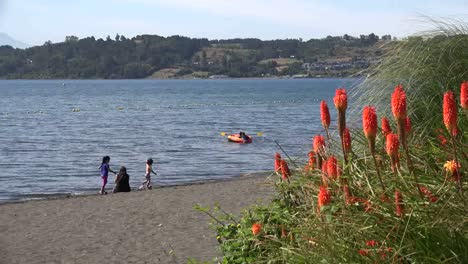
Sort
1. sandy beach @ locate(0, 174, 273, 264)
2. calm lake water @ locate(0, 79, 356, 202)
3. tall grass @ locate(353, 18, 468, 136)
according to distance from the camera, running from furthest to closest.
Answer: calm lake water @ locate(0, 79, 356, 202) → sandy beach @ locate(0, 174, 273, 264) → tall grass @ locate(353, 18, 468, 136)

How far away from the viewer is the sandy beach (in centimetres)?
1177

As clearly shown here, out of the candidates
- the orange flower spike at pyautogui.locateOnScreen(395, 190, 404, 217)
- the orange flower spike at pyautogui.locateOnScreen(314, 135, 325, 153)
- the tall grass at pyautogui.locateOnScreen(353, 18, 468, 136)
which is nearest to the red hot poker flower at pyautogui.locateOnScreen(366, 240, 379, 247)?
the orange flower spike at pyautogui.locateOnScreen(395, 190, 404, 217)

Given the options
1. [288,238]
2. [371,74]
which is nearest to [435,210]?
[288,238]

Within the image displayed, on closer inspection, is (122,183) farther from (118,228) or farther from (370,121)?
(370,121)

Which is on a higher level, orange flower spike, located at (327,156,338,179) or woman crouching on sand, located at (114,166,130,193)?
orange flower spike, located at (327,156,338,179)

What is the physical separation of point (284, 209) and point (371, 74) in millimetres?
3549

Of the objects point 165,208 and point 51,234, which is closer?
point 51,234

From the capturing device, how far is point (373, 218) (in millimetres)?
3877

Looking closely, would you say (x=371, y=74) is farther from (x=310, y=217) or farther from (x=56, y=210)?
(x=56, y=210)

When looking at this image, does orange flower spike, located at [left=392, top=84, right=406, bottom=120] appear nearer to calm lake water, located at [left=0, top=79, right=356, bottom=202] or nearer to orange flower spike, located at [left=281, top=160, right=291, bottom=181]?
orange flower spike, located at [left=281, top=160, right=291, bottom=181]

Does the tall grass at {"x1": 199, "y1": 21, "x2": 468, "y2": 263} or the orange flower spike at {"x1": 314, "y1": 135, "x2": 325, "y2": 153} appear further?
the orange flower spike at {"x1": 314, "y1": 135, "x2": 325, "y2": 153}

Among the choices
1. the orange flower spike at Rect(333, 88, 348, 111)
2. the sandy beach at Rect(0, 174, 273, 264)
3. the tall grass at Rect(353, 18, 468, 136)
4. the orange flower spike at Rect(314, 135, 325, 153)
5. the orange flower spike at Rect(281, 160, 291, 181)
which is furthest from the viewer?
the sandy beach at Rect(0, 174, 273, 264)

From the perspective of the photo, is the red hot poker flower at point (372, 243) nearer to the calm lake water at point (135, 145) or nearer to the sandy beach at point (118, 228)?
the calm lake water at point (135, 145)

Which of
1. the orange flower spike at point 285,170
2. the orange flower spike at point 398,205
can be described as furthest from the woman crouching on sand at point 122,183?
the orange flower spike at point 398,205
